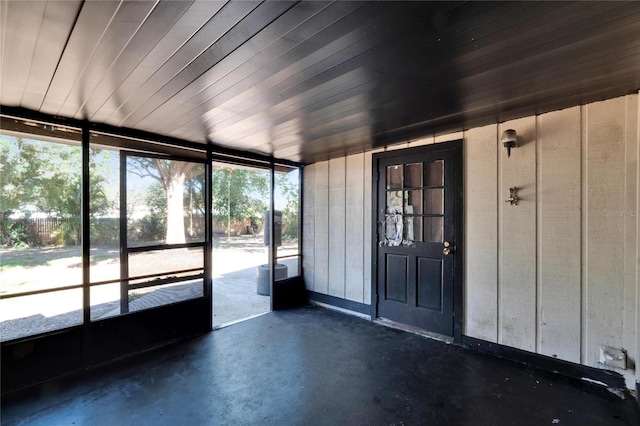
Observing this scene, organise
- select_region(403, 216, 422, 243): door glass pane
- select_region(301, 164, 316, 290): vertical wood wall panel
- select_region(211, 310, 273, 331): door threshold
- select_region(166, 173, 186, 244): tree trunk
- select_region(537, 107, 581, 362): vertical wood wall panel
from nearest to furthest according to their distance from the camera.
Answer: select_region(537, 107, 581, 362): vertical wood wall panel
select_region(166, 173, 186, 244): tree trunk
select_region(403, 216, 422, 243): door glass pane
select_region(211, 310, 273, 331): door threshold
select_region(301, 164, 316, 290): vertical wood wall panel

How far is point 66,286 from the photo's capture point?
2662 millimetres

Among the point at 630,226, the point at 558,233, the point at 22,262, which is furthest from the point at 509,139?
the point at 22,262

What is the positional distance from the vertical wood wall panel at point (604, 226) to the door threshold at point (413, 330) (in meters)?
1.21

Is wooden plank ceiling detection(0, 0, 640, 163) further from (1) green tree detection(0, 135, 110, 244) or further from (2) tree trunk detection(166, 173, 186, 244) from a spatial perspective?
(2) tree trunk detection(166, 173, 186, 244)

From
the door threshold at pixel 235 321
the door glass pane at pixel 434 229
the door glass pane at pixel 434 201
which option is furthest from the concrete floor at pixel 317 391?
the door glass pane at pixel 434 201

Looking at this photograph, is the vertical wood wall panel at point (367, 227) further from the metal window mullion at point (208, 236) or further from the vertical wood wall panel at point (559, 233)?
the metal window mullion at point (208, 236)

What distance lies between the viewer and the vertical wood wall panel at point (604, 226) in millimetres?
2311

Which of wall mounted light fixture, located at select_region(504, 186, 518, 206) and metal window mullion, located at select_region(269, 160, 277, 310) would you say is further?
metal window mullion, located at select_region(269, 160, 277, 310)

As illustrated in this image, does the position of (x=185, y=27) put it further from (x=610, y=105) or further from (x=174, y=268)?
Answer: (x=610, y=105)

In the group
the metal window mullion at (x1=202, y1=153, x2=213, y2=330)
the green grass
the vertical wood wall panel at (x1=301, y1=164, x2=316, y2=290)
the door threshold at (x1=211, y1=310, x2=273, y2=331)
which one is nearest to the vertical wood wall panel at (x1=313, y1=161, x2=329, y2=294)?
the vertical wood wall panel at (x1=301, y1=164, x2=316, y2=290)

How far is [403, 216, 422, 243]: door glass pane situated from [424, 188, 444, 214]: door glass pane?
165mm

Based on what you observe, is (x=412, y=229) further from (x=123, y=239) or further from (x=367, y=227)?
(x=123, y=239)

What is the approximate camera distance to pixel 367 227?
4.08m

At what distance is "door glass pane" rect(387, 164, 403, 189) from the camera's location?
12.3ft
